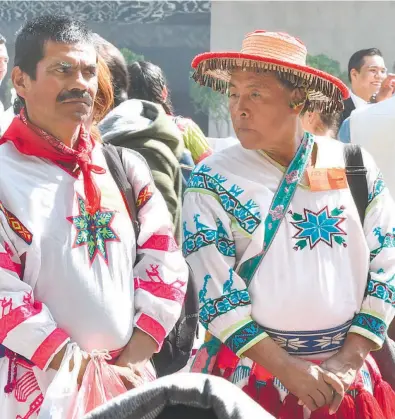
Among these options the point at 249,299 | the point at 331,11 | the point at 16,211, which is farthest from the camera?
the point at 331,11

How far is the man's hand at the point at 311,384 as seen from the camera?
237cm

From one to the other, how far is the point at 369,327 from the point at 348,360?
4.3 inches

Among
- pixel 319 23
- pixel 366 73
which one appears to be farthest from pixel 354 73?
pixel 319 23

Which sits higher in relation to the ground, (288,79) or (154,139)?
(288,79)

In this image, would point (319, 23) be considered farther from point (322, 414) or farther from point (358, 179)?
point (322, 414)

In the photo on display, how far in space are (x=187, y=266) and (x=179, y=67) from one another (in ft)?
40.3

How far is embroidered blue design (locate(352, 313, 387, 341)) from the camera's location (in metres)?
2.48

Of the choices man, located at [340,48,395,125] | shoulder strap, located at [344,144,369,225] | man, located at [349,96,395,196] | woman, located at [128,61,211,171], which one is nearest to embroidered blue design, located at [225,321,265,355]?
shoulder strap, located at [344,144,369,225]

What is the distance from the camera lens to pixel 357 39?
14844 millimetres

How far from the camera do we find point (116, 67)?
3727 millimetres

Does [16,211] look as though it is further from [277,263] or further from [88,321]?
[277,263]

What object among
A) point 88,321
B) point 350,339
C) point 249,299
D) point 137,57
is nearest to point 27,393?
point 88,321

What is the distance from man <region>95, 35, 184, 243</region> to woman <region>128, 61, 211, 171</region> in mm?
342

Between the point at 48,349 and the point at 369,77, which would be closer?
the point at 48,349
